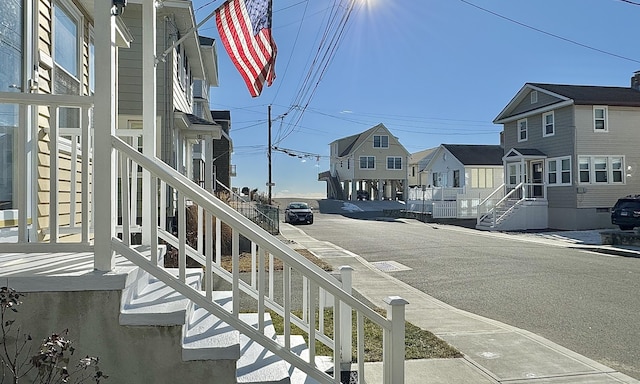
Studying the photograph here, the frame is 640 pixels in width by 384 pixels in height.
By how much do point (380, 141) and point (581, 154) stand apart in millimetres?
25996

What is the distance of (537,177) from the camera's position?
970 inches

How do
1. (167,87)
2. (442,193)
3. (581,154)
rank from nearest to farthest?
Result: (167,87) < (581,154) < (442,193)

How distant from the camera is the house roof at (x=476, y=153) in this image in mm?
33844

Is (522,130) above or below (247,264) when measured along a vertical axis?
above

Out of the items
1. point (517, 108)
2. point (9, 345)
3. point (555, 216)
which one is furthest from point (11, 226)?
point (517, 108)

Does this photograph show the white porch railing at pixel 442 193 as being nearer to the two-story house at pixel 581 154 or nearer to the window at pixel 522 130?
the window at pixel 522 130

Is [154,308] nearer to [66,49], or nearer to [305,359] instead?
[305,359]

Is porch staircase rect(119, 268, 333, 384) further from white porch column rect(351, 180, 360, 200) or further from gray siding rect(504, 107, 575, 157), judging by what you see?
white porch column rect(351, 180, 360, 200)

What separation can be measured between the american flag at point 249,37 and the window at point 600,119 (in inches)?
866

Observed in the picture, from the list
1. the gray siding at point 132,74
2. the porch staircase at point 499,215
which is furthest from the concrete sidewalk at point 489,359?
the porch staircase at point 499,215

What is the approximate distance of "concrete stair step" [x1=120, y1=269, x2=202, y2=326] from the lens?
108 inches

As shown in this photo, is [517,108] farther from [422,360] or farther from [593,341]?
[422,360]

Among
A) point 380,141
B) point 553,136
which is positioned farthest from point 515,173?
point 380,141

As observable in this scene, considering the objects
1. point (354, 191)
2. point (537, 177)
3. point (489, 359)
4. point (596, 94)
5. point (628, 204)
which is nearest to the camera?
point (489, 359)
